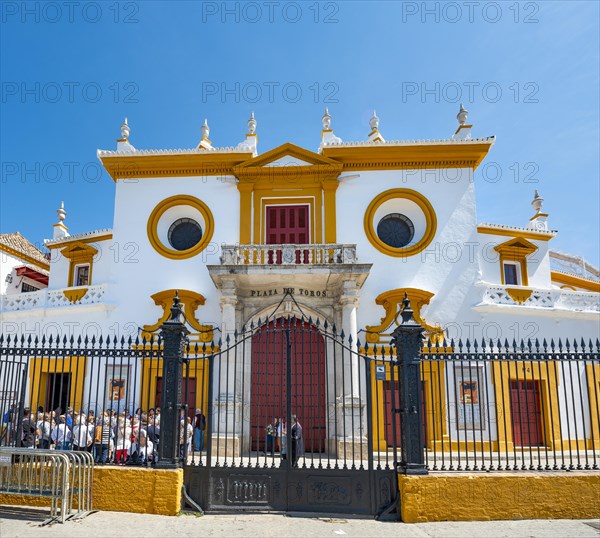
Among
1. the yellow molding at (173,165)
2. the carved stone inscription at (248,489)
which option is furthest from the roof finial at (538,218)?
the carved stone inscription at (248,489)

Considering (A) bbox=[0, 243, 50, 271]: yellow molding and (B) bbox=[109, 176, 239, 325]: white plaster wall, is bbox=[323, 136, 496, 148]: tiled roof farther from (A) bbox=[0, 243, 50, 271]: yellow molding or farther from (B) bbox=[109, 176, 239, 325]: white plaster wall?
(A) bbox=[0, 243, 50, 271]: yellow molding

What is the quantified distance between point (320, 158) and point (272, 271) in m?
4.45

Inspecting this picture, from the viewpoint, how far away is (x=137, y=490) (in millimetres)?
7941

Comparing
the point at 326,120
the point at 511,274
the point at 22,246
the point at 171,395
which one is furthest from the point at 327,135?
the point at 22,246

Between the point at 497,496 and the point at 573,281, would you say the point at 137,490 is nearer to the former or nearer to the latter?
the point at 497,496

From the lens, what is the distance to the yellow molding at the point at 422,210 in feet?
54.6

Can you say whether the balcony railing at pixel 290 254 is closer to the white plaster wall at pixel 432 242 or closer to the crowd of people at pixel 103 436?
the white plaster wall at pixel 432 242

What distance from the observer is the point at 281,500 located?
317 inches

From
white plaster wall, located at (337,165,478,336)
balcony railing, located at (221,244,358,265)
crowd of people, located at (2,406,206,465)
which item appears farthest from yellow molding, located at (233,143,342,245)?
crowd of people, located at (2,406,206,465)

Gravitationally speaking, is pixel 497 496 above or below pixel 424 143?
below

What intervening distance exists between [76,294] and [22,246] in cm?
1092

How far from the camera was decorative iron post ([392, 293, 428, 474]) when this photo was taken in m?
7.91

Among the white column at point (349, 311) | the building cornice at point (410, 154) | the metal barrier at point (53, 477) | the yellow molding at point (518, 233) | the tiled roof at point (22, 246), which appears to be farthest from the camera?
the tiled roof at point (22, 246)

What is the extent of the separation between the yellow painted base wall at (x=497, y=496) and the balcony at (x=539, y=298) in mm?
Result: 8847
